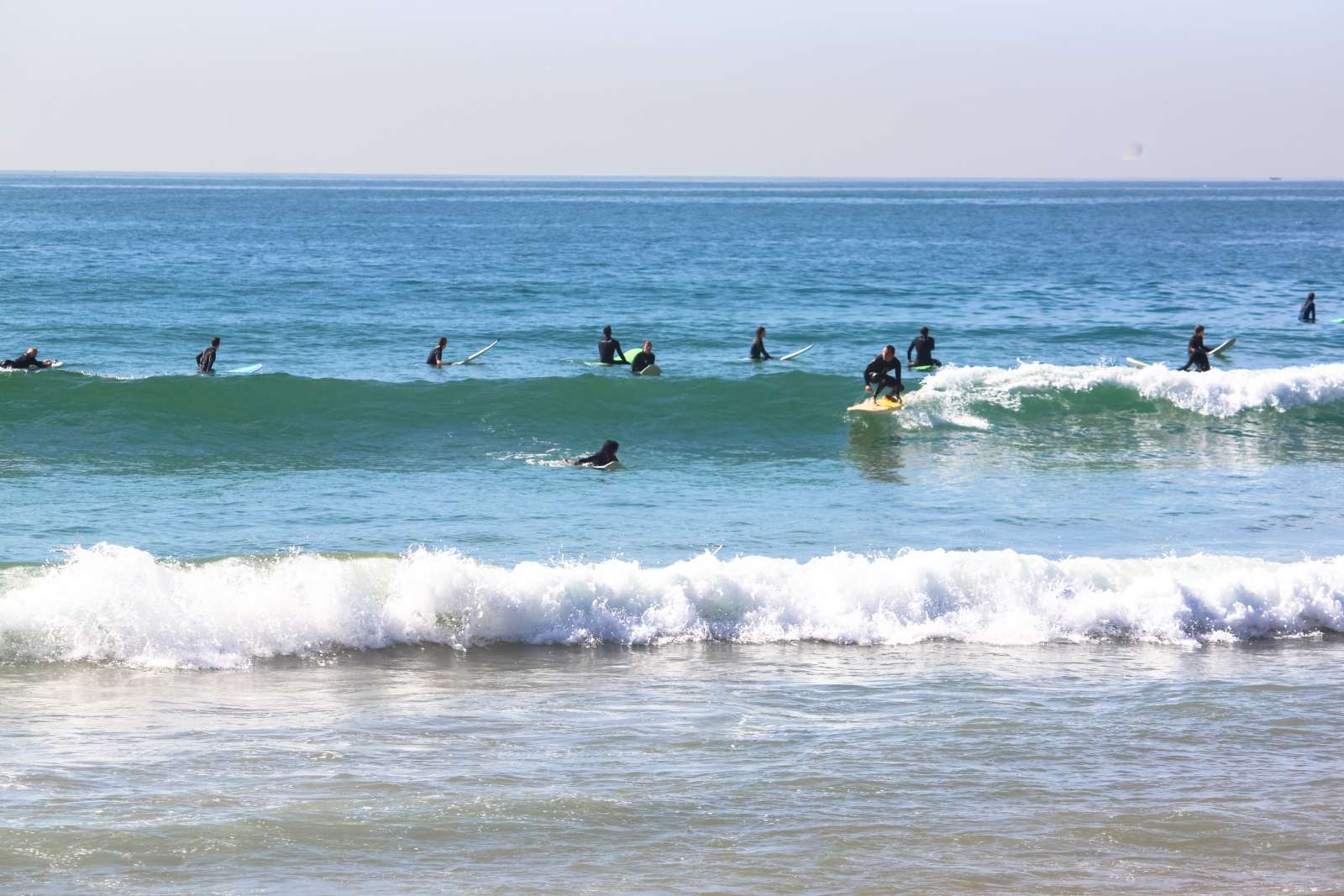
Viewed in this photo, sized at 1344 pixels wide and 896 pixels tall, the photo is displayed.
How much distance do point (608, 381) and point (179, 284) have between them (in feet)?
90.7

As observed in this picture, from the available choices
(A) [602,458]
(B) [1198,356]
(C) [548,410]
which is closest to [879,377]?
(C) [548,410]

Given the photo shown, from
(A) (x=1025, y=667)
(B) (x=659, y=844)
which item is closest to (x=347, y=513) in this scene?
(A) (x=1025, y=667)

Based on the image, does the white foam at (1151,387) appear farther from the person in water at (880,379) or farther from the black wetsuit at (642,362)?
the black wetsuit at (642,362)

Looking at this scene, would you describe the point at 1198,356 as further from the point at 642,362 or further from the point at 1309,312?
the point at 1309,312

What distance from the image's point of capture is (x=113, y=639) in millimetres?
11312

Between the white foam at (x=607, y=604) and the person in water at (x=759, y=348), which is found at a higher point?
the person in water at (x=759, y=348)

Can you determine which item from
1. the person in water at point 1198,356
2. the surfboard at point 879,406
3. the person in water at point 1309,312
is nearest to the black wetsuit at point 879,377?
the surfboard at point 879,406

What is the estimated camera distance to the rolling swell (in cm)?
2158

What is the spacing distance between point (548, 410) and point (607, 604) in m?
12.5

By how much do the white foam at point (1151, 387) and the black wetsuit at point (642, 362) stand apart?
5686 mm

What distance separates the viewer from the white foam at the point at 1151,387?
2481 centimetres

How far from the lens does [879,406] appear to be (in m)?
24.2

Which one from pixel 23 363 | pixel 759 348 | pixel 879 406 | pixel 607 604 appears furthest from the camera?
pixel 759 348

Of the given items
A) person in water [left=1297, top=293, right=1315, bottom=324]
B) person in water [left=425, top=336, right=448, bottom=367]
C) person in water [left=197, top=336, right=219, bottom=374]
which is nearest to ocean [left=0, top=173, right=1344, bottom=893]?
person in water [left=425, top=336, right=448, bottom=367]
